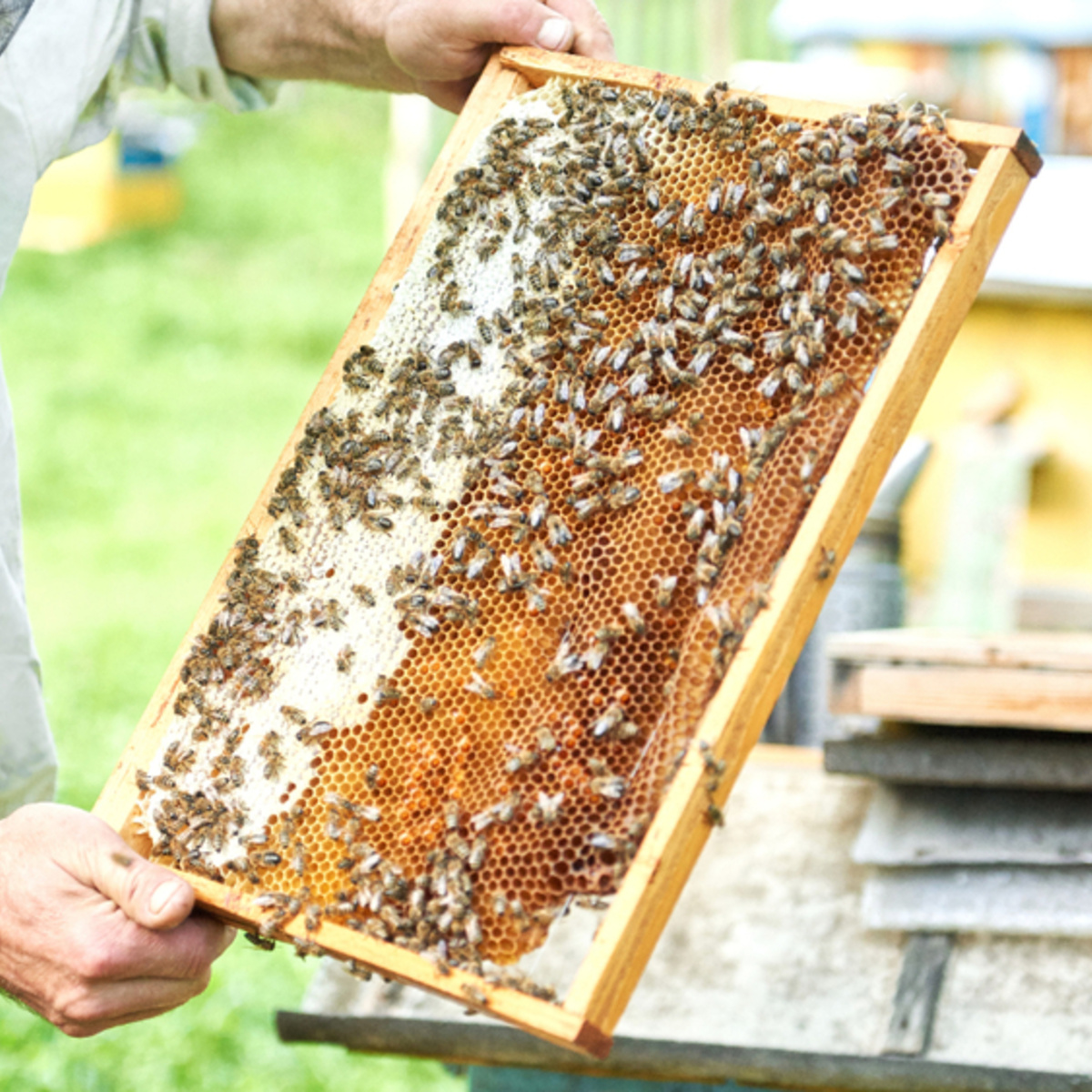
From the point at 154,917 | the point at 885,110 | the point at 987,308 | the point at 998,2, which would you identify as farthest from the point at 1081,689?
the point at 998,2

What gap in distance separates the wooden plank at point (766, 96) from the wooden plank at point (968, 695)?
47.1 inches

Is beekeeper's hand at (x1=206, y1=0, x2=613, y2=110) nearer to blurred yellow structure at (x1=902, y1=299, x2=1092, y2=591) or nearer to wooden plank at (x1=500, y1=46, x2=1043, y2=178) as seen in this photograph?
wooden plank at (x1=500, y1=46, x2=1043, y2=178)

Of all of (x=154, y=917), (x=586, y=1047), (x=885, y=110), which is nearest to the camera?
(x=586, y=1047)

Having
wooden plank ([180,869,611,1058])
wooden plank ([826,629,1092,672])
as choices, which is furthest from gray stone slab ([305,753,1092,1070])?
wooden plank ([180,869,611,1058])

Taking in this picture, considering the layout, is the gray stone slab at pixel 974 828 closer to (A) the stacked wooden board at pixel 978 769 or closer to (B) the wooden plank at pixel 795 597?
(A) the stacked wooden board at pixel 978 769

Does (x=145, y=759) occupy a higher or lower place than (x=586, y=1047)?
higher

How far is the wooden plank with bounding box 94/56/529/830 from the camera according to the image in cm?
251

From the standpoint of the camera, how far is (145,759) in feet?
8.07

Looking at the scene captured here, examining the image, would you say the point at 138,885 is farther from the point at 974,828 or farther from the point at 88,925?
the point at 974,828

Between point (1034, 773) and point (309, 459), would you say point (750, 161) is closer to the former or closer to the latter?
point (309, 459)

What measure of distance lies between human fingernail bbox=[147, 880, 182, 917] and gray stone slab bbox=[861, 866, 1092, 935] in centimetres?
171

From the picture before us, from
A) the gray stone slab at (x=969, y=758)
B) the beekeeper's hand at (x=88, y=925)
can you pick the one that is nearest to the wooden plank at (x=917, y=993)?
the gray stone slab at (x=969, y=758)

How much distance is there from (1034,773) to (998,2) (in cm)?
660

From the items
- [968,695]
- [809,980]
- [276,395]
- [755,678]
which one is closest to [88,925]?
[755,678]
